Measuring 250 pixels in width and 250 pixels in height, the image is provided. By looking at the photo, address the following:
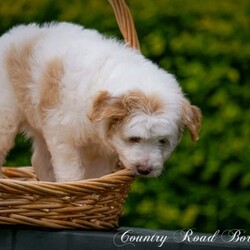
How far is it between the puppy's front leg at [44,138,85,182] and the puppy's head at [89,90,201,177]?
0.32 metres

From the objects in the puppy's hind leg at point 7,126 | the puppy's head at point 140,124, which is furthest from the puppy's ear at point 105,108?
the puppy's hind leg at point 7,126

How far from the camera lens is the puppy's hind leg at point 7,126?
21.5ft

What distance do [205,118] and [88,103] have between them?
235 cm

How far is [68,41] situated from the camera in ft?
21.4

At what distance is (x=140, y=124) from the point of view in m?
5.94

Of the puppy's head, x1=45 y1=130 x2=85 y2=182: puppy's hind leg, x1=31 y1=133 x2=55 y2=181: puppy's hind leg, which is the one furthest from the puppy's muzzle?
x1=31 y1=133 x2=55 y2=181: puppy's hind leg

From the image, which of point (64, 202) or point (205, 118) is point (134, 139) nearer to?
point (64, 202)

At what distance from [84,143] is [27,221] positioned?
790 millimetres

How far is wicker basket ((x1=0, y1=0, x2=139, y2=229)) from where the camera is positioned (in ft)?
18.5

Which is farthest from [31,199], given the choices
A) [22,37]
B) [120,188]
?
[22,37]

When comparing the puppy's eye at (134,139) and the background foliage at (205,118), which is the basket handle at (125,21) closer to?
the puppy's eye at (134,139)

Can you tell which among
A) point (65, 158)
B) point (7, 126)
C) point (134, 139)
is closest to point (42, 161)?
point (7, 126)

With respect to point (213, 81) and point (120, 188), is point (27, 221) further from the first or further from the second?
point (213, 81)

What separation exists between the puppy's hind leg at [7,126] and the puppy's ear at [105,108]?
80 cm
